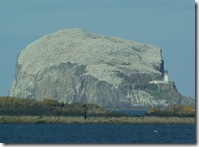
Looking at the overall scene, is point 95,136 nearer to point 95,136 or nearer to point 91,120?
point 95,136

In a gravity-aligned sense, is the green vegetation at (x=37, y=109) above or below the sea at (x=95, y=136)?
above

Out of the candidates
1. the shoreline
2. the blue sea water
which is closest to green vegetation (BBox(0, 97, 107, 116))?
the shoreline

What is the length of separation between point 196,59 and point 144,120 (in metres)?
84.8

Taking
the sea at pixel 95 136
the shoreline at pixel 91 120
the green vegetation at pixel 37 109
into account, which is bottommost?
the sea at pixel 95 136

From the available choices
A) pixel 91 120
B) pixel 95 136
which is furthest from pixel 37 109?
pixel 95 136

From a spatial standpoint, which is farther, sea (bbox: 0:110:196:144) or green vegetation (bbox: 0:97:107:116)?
green vegetation (bbox: 0:97:107:116)

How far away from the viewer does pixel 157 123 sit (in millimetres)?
99875

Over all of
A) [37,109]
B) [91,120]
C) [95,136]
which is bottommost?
[95,136]

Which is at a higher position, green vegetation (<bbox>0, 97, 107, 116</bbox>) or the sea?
green vegetation (<bbox>0, 97, 107, 116</bbox>)

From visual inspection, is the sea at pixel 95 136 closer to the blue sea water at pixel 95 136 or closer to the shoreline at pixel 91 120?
the blue sea water at pixel 95 136

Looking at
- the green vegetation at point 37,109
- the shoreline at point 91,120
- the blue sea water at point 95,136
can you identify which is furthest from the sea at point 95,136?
the green vegetation at point 37,109

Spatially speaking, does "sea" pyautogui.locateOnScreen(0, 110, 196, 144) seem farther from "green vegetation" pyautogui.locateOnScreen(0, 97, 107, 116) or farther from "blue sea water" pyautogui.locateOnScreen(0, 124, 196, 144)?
"green vegetation" pyautogui.locateOnScreen(0, 97, 107, 116)

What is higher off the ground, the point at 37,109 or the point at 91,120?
the point at 37,109

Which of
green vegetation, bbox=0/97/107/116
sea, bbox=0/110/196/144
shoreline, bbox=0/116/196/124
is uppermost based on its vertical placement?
green vegetation, bbox=0/97/107/116
